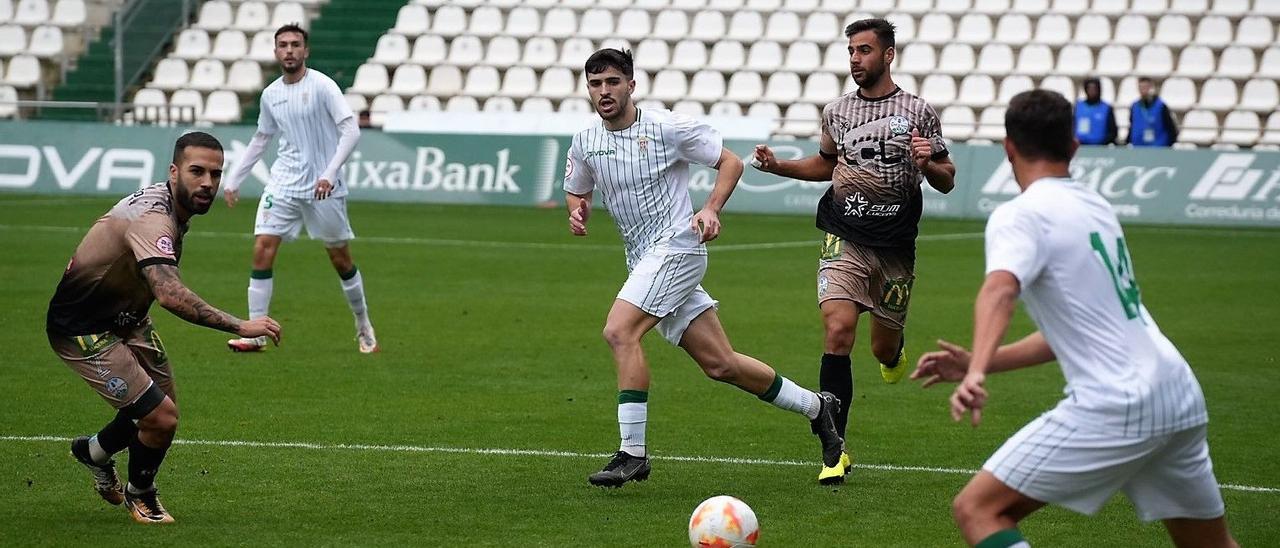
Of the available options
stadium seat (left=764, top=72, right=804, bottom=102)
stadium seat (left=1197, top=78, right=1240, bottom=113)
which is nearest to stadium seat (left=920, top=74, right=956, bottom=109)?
stadium seat (left=764, top=72, right=804, bottom=102)

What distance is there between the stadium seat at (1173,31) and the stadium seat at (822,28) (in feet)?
18.2

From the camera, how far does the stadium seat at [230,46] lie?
32375mm

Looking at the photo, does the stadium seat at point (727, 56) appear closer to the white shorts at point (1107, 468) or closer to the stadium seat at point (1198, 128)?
the stadium seat at point (1198, 128)

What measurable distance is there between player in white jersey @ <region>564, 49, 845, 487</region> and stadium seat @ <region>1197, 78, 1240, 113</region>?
22.0 metres

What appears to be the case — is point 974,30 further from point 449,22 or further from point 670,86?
point 449,22

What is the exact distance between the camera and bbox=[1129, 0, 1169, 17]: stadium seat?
29.8 m

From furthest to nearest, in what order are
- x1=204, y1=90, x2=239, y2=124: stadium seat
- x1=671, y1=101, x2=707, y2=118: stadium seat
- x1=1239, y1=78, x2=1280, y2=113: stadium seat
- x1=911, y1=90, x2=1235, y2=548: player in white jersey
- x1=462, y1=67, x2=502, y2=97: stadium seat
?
x1=462, y1=67, x2=502, y2=97: stadium seat
x1=204, y1=90, x2=239, y2=124: stadium seat
x1=671, y1=101, x2=707, y2=118: stadium seat
x1=1239, y1=78, x2=1280, y2=113: stadium seat
x1=911, y1=90, x2=1235, y2=548: player in white jersey

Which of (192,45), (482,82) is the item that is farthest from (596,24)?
(192,45)

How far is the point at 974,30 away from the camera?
3033 cm

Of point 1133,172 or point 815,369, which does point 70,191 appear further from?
point 815,369

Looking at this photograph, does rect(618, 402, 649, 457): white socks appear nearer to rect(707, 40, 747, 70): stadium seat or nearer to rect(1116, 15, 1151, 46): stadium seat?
rect(707, 40, 747, 70): stadium seat

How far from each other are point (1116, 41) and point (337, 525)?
25.0 meters

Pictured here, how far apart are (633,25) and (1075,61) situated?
811cm

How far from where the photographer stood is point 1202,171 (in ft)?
77.2
